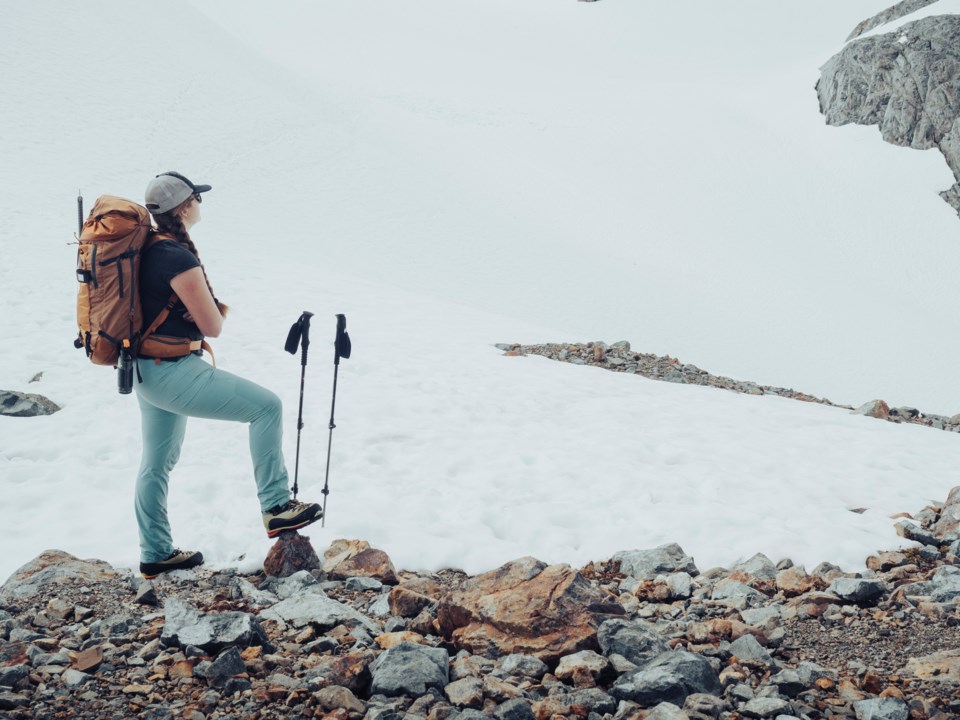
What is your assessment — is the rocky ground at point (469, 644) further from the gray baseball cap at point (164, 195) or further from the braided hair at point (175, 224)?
the gray baseball cap at point (164, 195)

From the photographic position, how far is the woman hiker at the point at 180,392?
202 inches

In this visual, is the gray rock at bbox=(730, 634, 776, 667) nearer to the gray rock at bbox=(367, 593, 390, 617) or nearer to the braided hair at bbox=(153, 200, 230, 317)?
the gray rock at bbox=(367, 593, 390, 617)

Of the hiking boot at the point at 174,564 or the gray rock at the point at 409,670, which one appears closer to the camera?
the gray rock at the point at 409,670

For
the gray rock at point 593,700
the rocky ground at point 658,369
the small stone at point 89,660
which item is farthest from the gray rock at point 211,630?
the rocky ground at point 658,369

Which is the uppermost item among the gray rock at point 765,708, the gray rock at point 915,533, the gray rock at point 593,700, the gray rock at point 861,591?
the gray rock at point 915,533

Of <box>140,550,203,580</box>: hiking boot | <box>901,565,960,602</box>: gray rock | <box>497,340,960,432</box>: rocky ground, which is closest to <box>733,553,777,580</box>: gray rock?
<box>901,565,960,602</box>: gray rock

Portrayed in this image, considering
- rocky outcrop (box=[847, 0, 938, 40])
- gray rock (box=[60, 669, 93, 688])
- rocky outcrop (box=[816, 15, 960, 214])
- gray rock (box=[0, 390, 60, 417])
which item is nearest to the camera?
gray rock (box=[60, 669, 93, 688])

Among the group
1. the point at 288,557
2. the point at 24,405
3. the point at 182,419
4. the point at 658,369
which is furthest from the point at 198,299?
the point at 658,369

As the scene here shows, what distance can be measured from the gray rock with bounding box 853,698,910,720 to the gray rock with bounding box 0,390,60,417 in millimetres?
8603

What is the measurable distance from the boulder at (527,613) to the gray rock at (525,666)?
9 centimetres

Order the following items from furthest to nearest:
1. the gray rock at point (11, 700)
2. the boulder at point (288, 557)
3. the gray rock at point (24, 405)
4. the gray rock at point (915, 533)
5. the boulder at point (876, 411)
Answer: the boulder at point (876, 411) < the gray rock at point (24, 405) < the gray rock at point (915, 533) < the boulder at point (288, 557) < the gray rock at point (11, 700)

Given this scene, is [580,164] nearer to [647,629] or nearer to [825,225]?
[825,225]

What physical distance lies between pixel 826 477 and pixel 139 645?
22.6ft

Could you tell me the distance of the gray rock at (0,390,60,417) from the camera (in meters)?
9.09
